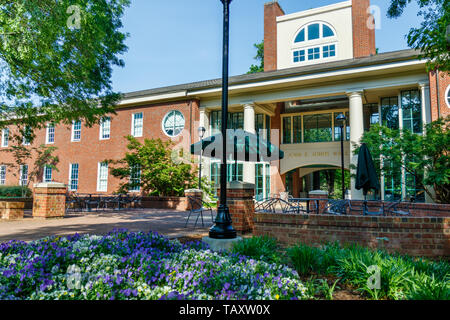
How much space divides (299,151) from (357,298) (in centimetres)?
1786

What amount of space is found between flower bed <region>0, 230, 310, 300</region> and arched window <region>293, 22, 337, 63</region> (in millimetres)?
21054

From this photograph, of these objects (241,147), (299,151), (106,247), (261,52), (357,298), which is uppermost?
(261,52)

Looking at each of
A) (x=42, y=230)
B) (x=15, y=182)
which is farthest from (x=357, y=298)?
(x=15, y=182)

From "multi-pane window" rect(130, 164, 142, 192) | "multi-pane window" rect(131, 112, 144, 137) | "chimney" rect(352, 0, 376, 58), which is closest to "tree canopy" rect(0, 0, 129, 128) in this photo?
"multi-pane window" rect(130, 164, 142, 192)

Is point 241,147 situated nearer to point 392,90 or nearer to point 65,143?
point 392,90

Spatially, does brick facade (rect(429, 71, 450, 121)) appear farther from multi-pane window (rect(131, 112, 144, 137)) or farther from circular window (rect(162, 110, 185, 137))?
multi-pane window (rect(131, 112, 144, 137))

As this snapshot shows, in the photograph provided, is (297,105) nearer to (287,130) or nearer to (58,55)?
(287,130)

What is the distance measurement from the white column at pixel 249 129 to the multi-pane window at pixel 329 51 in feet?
23.7

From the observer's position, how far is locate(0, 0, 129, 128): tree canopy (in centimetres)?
809

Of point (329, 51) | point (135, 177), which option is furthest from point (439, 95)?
point (135, 177)

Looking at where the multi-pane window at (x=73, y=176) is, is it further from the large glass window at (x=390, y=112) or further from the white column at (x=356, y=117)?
the large glass window at (x=390, y=112)

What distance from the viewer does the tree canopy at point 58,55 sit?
Result: 8094mm

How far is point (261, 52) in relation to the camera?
3309cm

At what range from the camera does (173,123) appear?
20.9 meters
